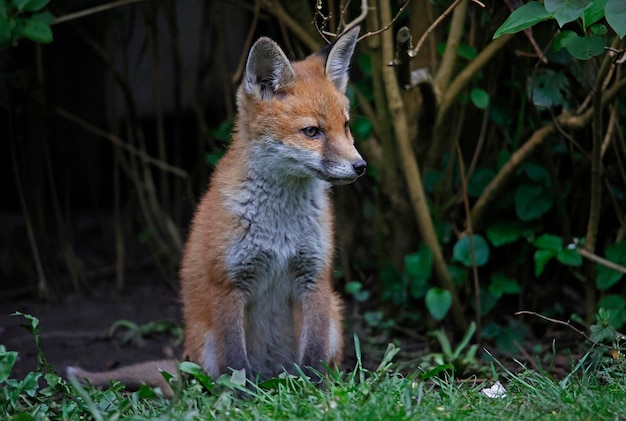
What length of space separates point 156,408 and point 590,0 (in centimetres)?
263

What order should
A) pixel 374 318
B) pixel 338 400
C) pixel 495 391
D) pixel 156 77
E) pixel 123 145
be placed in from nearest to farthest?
pixel 338 400 → pixel 495 391 → pixel 374 318 → pixel 123 145 → pixel 156 77

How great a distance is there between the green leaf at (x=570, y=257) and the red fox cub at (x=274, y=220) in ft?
5.14

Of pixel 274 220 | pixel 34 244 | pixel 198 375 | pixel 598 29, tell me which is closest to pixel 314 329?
pixel 274 220

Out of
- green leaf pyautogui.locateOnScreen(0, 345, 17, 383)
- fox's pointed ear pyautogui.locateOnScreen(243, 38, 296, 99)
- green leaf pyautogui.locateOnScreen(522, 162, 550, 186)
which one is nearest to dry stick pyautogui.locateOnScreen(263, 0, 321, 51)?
fox's pointed ear pyautogui.locateOnScreen(243, 38, 296, 99)

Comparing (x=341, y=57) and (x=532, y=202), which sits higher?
(x=341, y=57)

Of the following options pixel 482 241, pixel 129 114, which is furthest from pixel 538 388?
pixel 129 114

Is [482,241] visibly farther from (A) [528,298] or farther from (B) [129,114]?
(B) [129,114]

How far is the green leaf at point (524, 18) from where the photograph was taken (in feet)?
12.2

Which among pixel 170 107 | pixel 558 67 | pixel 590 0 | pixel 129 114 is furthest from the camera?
pixel 170 107

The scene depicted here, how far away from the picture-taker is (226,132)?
617 centimetres

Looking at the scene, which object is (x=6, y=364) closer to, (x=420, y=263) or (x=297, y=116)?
(x=297, y=116)

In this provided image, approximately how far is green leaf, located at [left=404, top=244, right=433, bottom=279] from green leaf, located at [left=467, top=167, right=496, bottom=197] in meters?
0.53

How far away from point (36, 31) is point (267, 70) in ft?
4.43

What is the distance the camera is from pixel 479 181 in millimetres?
5703
